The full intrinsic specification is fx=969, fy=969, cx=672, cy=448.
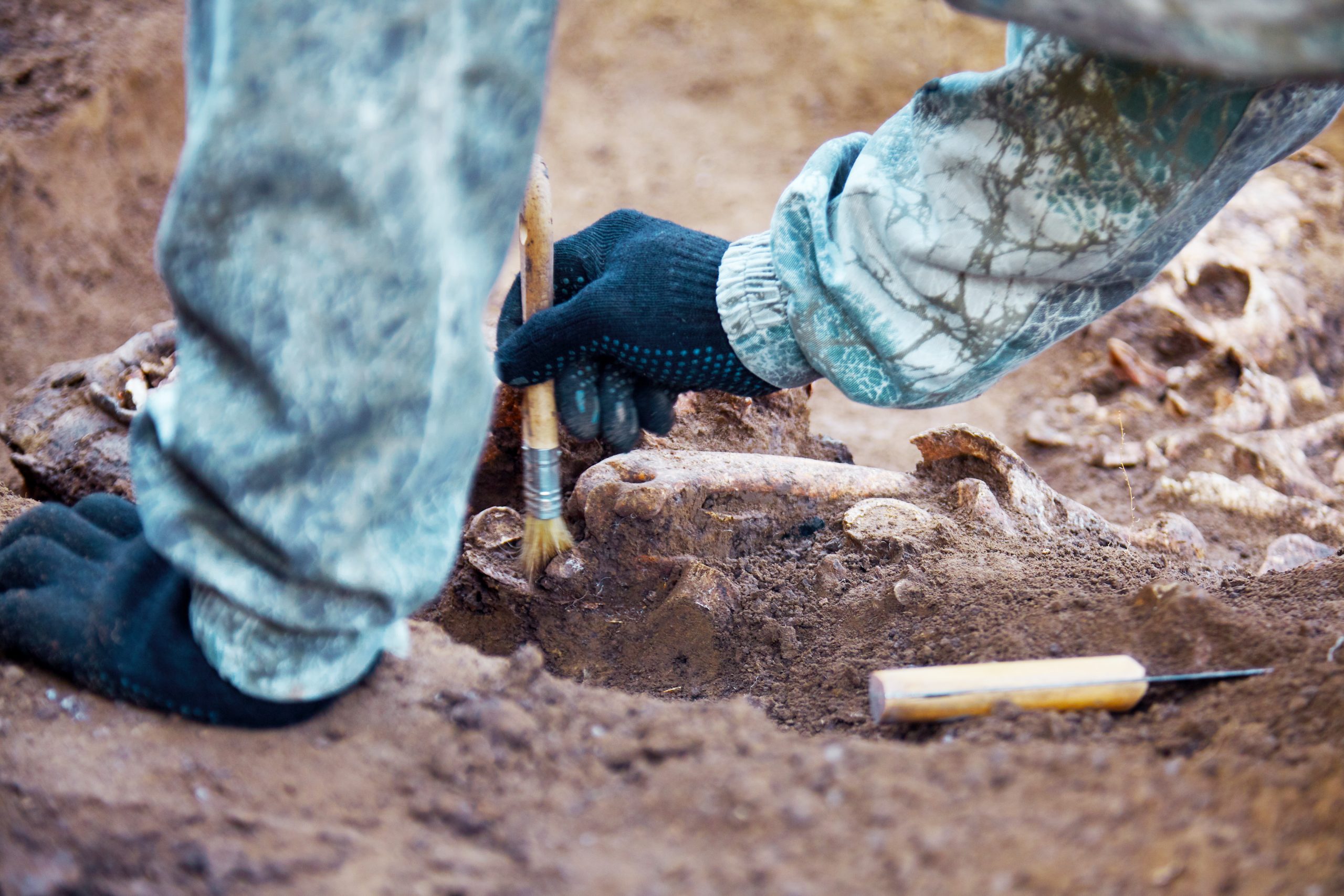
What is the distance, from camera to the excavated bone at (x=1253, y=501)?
265 cm

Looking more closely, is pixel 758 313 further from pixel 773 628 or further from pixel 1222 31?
pixel 1222 31

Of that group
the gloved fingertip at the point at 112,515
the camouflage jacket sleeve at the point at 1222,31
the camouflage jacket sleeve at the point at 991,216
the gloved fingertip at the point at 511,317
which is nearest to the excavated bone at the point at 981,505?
the camouflage jacket sleeve at the point at 991,216

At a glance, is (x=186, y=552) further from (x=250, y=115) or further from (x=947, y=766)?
(x=947, y=766)

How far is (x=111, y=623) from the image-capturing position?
1.28 m

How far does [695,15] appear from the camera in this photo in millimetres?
5871

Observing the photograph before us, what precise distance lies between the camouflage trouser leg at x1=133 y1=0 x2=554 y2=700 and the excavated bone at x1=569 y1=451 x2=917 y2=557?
0.78m

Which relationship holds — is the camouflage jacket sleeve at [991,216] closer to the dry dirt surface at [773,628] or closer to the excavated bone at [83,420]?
the dry dirt surface at [773,628]

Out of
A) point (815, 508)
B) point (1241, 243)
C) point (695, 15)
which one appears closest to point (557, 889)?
point (815, 508)

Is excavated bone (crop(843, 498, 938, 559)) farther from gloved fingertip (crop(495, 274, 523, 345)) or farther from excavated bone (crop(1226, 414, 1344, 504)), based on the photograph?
excavated bone (crop(1226, 414, 1344, 504))

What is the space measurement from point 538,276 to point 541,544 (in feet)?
1.77

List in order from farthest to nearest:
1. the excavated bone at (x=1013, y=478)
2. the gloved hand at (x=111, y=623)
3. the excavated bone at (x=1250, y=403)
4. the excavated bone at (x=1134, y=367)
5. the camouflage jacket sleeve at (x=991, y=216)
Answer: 1. the excavated bone at (x=1134, y=367)
2. the excavated bone at (x=1250, y=403)
3. the excavated bone at (x=1013, y=478)
4. the camouflage jacket sleeve at (x=991, y=216)
5. the gloved hand at (x=111, y=623)

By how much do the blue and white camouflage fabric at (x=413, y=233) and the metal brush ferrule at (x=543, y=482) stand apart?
649 millimetres

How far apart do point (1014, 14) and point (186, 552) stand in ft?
3.70

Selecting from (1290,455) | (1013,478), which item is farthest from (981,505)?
(1290,455)
